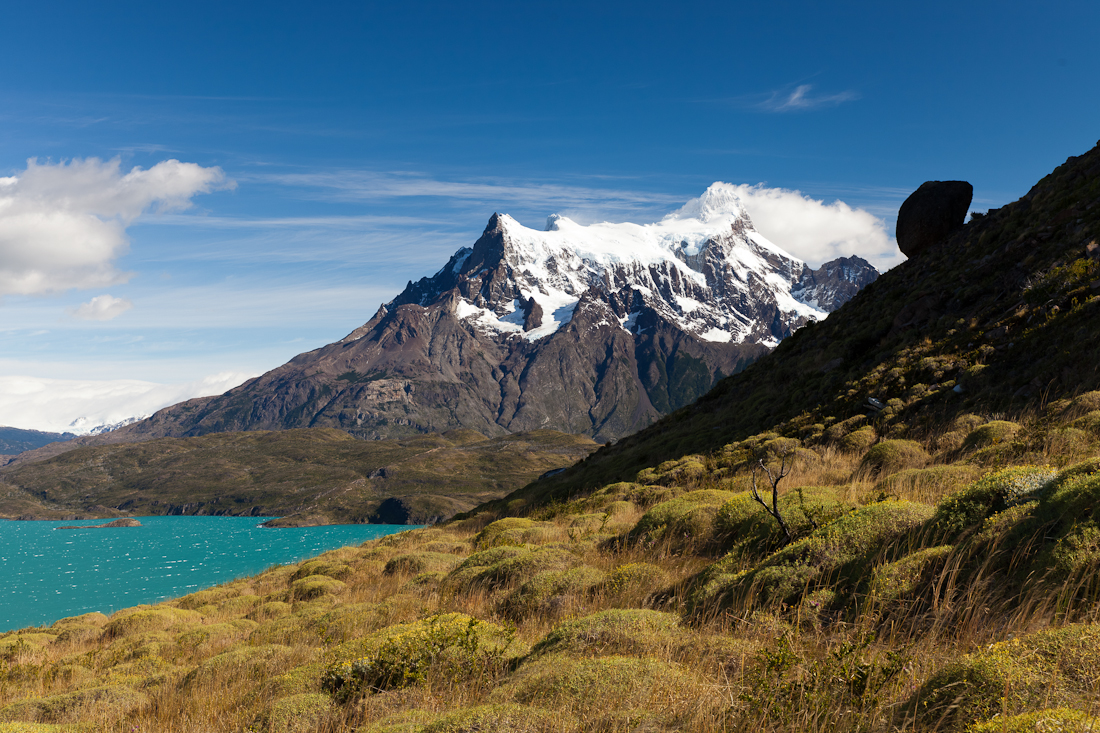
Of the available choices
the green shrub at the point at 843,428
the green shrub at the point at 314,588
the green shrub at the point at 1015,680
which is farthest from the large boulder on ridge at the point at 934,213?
the green shrub at the point at 1015,680

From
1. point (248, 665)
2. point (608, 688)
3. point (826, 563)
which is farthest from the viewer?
point (248, 665)

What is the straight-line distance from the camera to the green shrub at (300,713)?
6723 millimetres

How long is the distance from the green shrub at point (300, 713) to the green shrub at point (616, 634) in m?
2.65

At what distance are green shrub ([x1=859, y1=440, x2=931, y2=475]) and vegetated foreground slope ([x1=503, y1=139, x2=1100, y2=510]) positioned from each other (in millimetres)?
3991

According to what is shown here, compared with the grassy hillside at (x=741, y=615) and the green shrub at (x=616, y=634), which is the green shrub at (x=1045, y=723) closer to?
the grassy hillside at (x=741, y=615)

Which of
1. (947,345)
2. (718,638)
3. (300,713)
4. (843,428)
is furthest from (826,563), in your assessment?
(947,345)

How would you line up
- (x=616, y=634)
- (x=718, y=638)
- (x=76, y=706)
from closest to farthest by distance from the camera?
(x=718, y=638) → (x=616, y=634) → (x=76, y=706)

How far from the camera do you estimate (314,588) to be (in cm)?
1903

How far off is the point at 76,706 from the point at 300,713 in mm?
5518

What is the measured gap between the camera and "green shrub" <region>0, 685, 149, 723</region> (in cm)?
923

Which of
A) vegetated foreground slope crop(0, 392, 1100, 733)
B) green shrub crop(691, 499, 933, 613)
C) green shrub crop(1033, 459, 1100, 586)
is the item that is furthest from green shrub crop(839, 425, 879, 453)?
green shrub crop(1033, 459, 1100, 586)

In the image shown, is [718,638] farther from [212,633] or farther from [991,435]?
[212,633]

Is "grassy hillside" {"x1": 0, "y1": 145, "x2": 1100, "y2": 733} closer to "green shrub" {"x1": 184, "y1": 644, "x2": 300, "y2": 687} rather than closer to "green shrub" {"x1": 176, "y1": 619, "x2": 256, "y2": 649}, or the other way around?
"green shrub" {"x1": 184, "y1": 644, "x2": 300, "y2": 687}

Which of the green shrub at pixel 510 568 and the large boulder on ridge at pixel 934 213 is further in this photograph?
the large boulder on ridge at pixel 934 213
